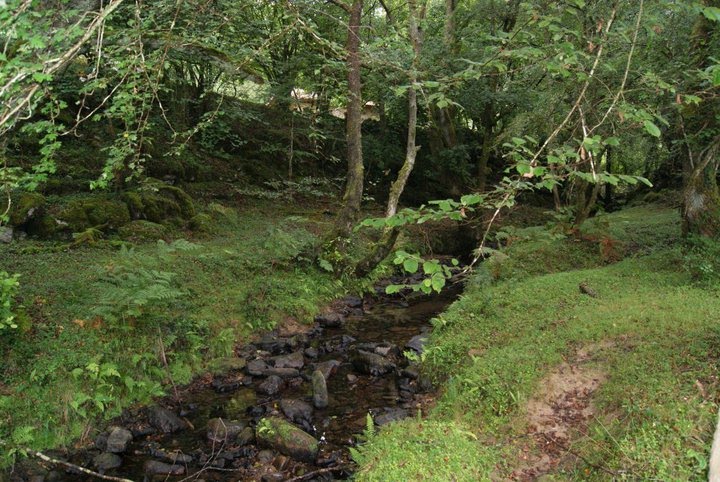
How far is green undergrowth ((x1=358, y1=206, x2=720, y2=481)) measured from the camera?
4605 millimetres

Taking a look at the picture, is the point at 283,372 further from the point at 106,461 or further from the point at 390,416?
the point at 106,461

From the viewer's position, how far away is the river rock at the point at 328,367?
318 inches

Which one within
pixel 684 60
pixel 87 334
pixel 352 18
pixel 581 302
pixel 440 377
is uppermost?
pixel 352 18

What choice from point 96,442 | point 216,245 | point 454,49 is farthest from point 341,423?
point 454,49

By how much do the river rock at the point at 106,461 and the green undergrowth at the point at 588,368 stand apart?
300 centimetres

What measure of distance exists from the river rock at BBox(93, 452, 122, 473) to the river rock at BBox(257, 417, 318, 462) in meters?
1.68

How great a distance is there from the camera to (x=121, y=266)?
8289mm

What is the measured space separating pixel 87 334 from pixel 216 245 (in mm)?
5115

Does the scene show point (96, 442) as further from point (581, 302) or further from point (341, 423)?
point (581, 302)

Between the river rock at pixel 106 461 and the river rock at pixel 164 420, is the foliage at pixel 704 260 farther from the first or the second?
the river rock at pixel 106 461

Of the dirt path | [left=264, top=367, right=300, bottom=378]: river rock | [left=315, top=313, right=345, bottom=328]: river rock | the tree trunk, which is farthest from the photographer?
[left=315, top=313, right=345, bottom=328]: river rock

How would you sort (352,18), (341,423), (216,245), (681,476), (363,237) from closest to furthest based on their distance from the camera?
(681,476)
(341,423)
(352,18)
(216,245)
(363,237)

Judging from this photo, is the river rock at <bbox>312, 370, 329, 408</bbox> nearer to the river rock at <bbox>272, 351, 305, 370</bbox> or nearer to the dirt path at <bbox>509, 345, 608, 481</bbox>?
the river rock at <bbox>272, 351, 305, 370</bbox>

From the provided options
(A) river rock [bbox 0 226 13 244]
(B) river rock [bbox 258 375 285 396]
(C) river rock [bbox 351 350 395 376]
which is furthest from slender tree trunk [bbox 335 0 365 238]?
(A) river rock [bbox 0 226 13 244]
